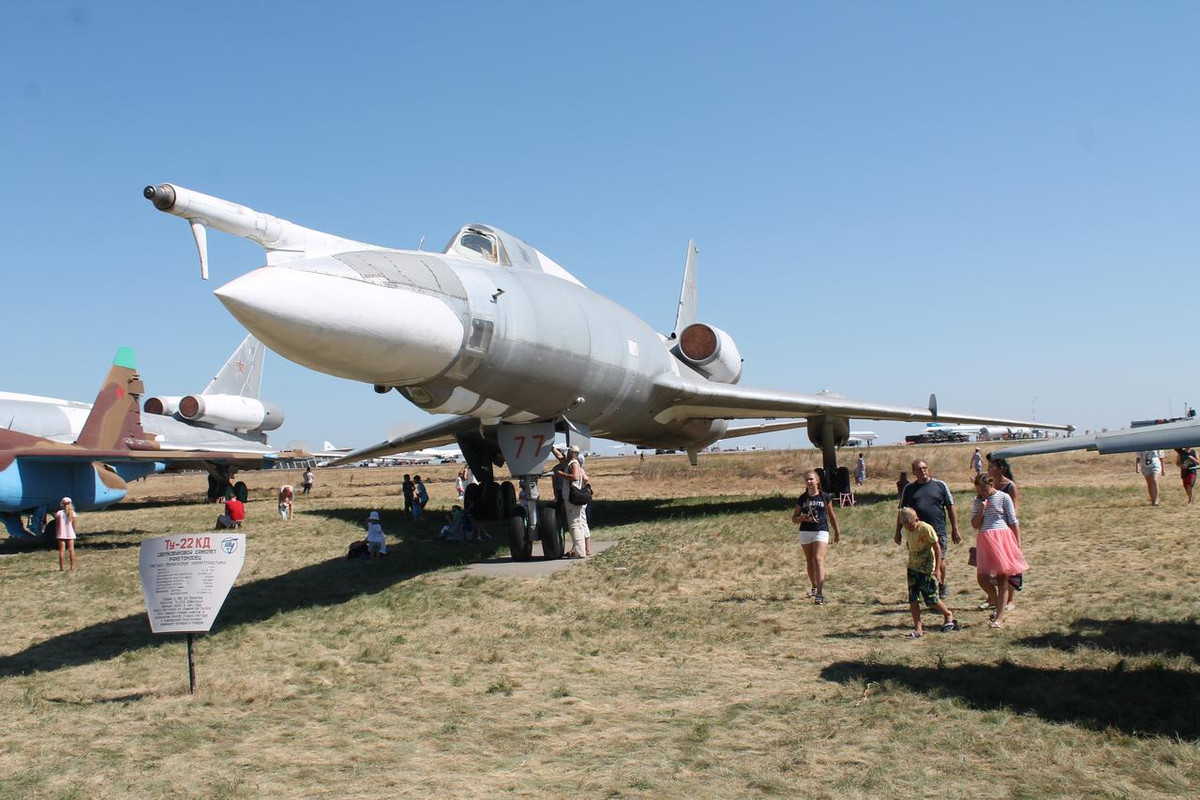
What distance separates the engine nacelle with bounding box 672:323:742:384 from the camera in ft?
59.4

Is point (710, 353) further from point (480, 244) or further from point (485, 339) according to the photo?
point (485, 339)

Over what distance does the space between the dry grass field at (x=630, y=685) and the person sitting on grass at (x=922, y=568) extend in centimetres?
23

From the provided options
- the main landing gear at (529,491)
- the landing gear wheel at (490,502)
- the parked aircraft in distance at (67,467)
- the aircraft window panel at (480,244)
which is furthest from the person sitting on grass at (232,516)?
the aircraft window panel at (480,244)

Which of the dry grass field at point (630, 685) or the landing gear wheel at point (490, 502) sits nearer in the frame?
the dry grass field at point (630, 685)

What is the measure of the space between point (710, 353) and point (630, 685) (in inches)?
491

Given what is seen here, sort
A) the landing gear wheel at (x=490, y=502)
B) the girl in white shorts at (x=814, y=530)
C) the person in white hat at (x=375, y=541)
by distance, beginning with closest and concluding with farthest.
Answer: the girl in white shorts at (x=814, y=530) < the person in white hat at (x=375, y=541) < the landing gear wheel at (x=490, y=502)

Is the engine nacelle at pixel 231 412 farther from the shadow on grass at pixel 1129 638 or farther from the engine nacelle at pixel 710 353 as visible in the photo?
the shadow on grass at pixel 1129 638

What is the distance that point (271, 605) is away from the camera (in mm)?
10070

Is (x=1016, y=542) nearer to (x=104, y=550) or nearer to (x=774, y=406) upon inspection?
(x=774, y=406)

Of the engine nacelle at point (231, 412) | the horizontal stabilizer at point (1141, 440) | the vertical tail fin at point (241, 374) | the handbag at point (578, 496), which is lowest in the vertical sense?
the handbag at point (578, 496)

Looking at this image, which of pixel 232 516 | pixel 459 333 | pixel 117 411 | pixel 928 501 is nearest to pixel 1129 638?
pixel 928 501

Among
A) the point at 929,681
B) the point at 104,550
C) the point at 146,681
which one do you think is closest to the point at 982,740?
the point at 929,681

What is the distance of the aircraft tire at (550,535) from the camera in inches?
475

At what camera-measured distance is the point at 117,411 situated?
21.0 meters
